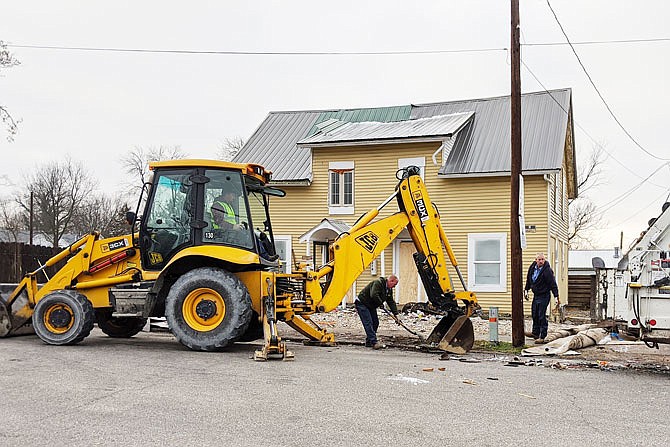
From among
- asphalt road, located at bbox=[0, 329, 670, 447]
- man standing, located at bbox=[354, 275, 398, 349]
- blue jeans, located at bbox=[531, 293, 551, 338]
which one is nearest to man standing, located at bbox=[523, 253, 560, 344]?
blue jeans, located at bbox=[531, 293, 551, 338]

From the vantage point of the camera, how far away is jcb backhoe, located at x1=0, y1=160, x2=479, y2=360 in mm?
11930

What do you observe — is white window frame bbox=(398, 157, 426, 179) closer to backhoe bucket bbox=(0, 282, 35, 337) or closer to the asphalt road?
the asphalt road

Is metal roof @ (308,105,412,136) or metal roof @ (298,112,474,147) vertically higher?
metal roof @ (308,105,412,136)

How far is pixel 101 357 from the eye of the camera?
11352mm

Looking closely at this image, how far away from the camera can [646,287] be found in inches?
432

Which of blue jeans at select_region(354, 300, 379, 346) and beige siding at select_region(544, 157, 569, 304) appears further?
beige siding at select_region(544, 157, 569, 304)

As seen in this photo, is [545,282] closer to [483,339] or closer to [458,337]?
[483,339]

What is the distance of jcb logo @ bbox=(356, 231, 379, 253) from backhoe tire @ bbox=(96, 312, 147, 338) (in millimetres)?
4562

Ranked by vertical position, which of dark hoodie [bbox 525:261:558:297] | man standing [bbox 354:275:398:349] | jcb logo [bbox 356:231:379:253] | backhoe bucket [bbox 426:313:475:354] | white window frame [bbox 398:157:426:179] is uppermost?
white window frame [bbox 398:157:426:179]

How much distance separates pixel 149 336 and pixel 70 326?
2877 mm

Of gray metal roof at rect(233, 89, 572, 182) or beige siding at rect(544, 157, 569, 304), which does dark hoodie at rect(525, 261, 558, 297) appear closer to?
gray metal roof at rect(233, 89, 572, 182)

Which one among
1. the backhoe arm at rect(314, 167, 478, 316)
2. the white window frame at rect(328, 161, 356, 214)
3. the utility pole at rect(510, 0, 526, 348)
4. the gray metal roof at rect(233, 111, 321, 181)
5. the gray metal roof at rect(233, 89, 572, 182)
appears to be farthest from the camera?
the gray metal roof at rect(233, 111, 321, 181)

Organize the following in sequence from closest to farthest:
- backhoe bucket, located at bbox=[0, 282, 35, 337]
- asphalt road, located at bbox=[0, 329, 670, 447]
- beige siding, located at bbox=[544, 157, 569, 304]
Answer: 1. asphalt road, located at bbox=[0, 329, 670, 447]
2. backhoe bucket, located at bbox=[0, 282, 35, 337]
3. beige siding, located at bbox=[544, 157, 569, 304]

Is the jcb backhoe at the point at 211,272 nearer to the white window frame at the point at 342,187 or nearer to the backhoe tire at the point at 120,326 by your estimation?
the backhoe tire at the point at 120,326
